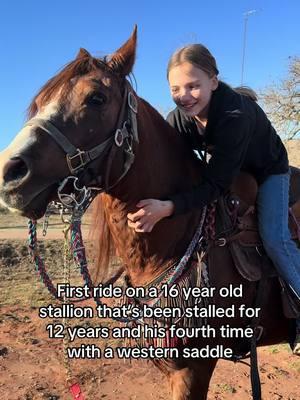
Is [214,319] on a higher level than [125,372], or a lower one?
higher

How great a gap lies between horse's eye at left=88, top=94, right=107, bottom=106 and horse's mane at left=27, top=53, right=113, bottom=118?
0.12m

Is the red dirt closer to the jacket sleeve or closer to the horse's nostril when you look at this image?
the jacket sleeve

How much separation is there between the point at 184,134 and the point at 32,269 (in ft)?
24.1

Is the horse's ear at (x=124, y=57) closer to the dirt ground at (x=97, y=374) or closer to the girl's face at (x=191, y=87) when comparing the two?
the girl's face at (x=191, y=87)

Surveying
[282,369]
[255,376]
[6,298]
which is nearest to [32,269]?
[6,298]

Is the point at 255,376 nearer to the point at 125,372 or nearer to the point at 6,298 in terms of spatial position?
the point at 125,372

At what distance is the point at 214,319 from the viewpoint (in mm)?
2744

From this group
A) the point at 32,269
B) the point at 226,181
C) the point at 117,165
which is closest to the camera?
the point at 117,165

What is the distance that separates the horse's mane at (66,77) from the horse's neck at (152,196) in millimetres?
391

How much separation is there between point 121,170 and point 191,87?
695 mm

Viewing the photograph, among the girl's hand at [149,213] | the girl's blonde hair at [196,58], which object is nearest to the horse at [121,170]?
the girl's hand at [149,213]

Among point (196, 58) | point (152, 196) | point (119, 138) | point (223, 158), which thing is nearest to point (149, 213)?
point (152, 196)

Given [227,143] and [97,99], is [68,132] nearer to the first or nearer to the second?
[97,99]

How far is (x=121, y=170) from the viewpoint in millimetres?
2379
